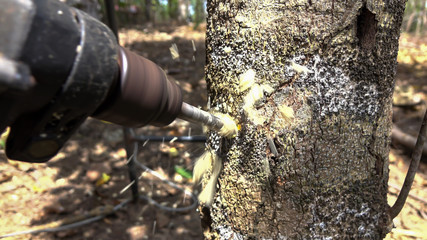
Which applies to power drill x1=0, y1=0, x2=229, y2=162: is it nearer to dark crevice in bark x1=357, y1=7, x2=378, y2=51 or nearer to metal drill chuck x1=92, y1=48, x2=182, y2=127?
metal drill chuck x1=92, y1=48, x2=182, y2=127

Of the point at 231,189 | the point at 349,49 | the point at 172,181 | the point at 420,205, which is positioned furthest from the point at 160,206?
the point at 349,49

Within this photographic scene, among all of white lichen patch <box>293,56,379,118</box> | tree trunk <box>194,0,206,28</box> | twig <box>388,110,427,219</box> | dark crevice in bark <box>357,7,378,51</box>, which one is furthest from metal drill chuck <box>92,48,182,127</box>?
tree trunk <box>194,0,206,28</box>

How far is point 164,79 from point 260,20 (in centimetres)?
35

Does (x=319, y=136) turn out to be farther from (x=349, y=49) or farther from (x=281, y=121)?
(x=349, y=49)

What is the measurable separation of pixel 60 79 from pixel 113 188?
8.07ft

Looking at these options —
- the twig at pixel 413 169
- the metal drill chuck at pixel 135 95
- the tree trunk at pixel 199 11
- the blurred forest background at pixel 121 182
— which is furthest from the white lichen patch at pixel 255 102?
the tree trunk at pixel 199 11

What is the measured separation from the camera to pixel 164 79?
71cm

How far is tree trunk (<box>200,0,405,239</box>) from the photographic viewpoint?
0.86 m

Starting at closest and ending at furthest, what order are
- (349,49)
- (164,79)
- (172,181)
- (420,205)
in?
(164,79)
(349,49)
(420,205)
(172,181)

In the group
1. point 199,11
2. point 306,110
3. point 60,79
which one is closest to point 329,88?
point 306,110

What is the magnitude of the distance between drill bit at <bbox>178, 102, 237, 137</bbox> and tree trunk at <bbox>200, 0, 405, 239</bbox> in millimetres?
24

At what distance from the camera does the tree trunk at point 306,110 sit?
0.86 meters

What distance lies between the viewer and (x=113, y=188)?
2.82 metres

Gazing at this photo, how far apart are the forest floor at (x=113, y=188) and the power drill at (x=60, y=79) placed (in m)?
1.24
